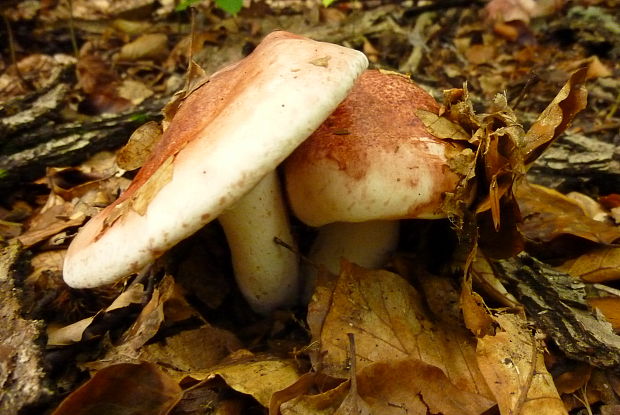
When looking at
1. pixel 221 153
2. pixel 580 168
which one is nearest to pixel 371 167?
pixel 221 153

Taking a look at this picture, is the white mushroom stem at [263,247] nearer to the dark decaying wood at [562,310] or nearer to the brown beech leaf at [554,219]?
the dark decaying wood at [562,310]

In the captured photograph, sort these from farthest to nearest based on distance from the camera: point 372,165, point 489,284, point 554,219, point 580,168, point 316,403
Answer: point 580,168, point 554,219, point 489,284, point 372,165, point 316,403

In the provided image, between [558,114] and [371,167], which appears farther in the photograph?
[558,114]

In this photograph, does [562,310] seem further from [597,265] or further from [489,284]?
[597,265]

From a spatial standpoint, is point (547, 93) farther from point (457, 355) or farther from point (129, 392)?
point (129, 392)

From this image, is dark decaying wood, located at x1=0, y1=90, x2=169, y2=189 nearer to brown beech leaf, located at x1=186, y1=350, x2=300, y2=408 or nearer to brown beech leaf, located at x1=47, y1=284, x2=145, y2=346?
brown beech leaf, located at x1=47, y1=284, x2=145, y2=346

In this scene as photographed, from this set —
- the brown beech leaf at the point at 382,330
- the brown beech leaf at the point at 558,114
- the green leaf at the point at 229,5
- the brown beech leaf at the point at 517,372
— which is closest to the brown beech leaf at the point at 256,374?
the brown beech leaf at the point at 382,330

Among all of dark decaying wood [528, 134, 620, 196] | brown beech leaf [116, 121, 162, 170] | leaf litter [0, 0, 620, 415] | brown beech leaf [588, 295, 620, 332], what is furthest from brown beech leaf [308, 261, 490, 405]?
dark decaying wood [528, 134, 620, 196]
